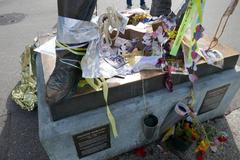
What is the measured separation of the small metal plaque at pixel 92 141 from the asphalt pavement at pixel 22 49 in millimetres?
498

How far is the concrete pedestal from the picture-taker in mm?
1482

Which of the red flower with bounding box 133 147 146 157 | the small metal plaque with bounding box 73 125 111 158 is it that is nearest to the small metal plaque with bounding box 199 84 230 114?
the red flower with bounding box 133 147 146 157

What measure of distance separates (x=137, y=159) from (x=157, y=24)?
1263 mm

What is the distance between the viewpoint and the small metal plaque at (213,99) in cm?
192

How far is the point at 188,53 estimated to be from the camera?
1.73m

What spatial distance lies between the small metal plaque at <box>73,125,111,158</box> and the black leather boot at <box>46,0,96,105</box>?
0.34 meters

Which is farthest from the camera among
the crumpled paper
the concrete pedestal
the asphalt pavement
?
the crumpled paper

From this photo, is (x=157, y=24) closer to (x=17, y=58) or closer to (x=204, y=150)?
(x=204, y=150)

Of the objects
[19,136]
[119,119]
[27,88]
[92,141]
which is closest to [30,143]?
[19,136]

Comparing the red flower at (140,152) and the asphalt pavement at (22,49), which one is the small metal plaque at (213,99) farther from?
the red flower at (140,152)

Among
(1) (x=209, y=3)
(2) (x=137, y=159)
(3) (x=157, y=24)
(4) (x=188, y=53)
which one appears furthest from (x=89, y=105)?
(1) (x=209, y=3)

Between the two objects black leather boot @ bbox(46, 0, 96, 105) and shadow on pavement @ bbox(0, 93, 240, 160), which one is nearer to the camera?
black leather boot @ bbox(46, 0, 96, 105)

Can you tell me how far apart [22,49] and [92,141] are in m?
2.53

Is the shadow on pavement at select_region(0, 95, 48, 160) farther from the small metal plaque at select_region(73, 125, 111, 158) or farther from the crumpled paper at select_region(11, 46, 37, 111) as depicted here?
the small metal plaque at select_region(73, 125, 111, 158)
